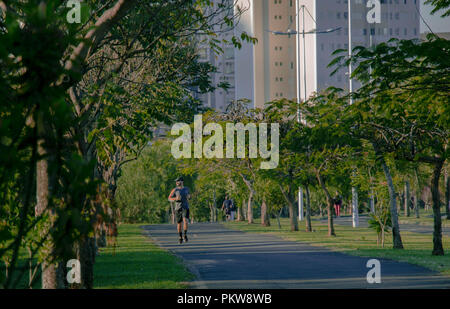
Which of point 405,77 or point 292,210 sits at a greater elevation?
point 405,77

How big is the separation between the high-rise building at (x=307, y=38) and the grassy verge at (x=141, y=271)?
69.0 meters

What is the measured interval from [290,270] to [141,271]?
3.01 m

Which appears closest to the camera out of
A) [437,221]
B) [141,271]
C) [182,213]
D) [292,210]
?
[141,271]

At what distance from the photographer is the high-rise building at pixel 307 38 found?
296 feet

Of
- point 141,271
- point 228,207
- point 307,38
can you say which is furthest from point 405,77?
point 307,38

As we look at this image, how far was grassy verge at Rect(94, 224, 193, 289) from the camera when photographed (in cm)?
1238

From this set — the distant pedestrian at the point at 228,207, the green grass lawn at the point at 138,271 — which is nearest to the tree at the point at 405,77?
the green grass lawn at the point at 138,271

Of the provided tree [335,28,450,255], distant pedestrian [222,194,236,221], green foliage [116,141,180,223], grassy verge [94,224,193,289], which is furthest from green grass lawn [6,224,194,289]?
distant pedestrian [222,194,236,221]

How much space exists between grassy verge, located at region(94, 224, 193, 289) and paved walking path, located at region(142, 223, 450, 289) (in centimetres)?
37

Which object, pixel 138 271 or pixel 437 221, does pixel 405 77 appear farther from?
pixel 437 221

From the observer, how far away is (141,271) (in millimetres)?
14875

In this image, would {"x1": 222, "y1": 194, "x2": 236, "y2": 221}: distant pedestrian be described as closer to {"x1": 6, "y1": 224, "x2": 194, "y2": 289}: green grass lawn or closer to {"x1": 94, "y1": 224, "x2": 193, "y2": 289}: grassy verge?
{"x1": 94, "y1": 224, "x2": 193, "y2": 289}: grassy verge
